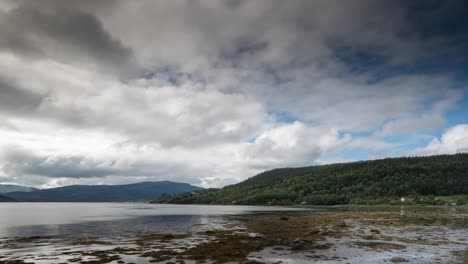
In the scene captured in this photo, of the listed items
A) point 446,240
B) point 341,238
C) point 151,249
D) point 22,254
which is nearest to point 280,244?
point 341,238

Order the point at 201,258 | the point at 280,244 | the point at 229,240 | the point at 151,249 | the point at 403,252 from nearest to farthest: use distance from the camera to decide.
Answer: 1. the point at 201,258
2. the point at 403,252
3. the point at 151,249
4. the point at 280,244
5. the point at 229,240

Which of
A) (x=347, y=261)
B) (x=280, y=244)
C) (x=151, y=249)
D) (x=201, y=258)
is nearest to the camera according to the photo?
(x=347, y=261)

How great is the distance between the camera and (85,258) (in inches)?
1320

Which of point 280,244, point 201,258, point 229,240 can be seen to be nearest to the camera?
point 201,258

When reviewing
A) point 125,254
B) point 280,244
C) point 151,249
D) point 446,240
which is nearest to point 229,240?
point 280,244

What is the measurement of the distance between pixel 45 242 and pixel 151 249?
753 inches

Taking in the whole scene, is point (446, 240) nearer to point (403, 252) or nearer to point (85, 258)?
point (403, 252)

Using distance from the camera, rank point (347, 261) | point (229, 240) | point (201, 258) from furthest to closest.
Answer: point (229, 240)
point (201, 258)
point (347, 261)

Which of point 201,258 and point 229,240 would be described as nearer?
point 201,258

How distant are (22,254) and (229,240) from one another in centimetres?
2501

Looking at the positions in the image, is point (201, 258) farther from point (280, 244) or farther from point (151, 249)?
point (280, 244)

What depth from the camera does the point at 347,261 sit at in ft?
102

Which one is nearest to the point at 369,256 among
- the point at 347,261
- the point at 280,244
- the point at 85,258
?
the point at 347,261

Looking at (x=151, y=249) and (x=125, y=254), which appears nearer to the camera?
(x=125, y=254)
